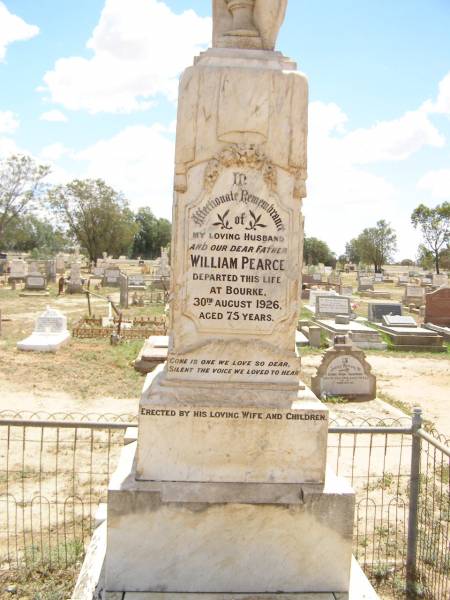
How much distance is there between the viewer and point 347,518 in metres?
2.94

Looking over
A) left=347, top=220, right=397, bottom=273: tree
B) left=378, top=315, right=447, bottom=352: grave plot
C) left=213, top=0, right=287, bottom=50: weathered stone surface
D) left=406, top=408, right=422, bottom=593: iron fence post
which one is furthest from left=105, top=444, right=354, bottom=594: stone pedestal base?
left=347, top=220, right=397, bottom=273: tree

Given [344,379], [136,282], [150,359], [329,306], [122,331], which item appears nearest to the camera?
[344,379]

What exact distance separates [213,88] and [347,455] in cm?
503

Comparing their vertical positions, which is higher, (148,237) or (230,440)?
(148,237)

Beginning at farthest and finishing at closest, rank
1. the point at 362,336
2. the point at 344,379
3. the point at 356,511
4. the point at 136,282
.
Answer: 1. the point at 136,282
2. the point at 362,336
3. the point at 344,379
4. the point at 356,511

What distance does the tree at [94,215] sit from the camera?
51.4 meters

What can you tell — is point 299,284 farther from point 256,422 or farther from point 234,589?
point 234,589

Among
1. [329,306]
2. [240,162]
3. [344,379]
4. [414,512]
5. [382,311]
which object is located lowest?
[344,379]

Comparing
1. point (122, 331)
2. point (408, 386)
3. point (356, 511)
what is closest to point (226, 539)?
point (356, 511)

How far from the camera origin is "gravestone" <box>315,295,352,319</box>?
18594mm

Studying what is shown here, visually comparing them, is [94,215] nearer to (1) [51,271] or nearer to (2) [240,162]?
(1) [51,271]

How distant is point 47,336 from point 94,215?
136 ft

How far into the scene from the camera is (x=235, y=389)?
10.3ft

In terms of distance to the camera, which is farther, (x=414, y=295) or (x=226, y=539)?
(x=414, y=295)
